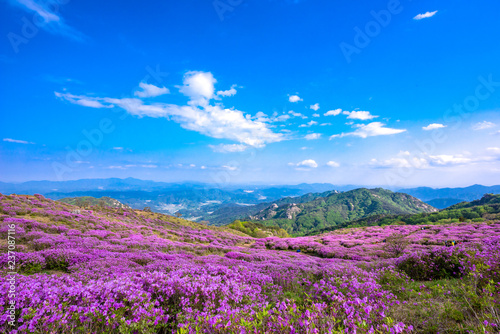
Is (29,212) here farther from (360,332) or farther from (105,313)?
(360,332)

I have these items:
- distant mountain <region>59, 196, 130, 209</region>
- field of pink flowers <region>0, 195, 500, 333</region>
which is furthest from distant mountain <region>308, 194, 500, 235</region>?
distant mountain <region>59, 196, 130, 209</region>

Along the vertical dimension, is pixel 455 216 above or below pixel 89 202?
below

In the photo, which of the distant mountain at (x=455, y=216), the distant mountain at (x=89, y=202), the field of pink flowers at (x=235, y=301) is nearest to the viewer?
the field of pink flowers at (x=235, y=301)

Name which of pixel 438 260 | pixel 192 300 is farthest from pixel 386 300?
pixel 438 260

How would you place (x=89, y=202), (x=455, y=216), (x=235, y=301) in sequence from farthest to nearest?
(x=455, y=216) → (x=89, y=202) → (x=235, y=301)

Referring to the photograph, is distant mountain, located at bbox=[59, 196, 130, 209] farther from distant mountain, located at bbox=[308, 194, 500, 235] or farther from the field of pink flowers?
distant mountain, located at bbox=[308, 194, 500, 235]

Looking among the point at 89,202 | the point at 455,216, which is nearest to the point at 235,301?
the point at 89,202

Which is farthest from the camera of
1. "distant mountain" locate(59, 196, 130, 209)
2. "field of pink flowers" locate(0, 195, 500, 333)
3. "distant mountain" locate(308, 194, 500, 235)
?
"distant mountain" locate(308, 194, 500, 235)

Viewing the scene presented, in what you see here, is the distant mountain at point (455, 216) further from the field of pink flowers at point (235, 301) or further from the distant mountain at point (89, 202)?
the distant mountain at point (89, 202)

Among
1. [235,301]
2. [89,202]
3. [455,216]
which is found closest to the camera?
[235,301]

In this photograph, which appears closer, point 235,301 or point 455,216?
point 235,301

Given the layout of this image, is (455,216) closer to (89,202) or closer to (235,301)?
(235,301)

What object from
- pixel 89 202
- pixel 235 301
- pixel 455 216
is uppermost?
pixel 235 301

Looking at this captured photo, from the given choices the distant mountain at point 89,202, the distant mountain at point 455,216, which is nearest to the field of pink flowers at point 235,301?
the distant mountain at point 89,202
